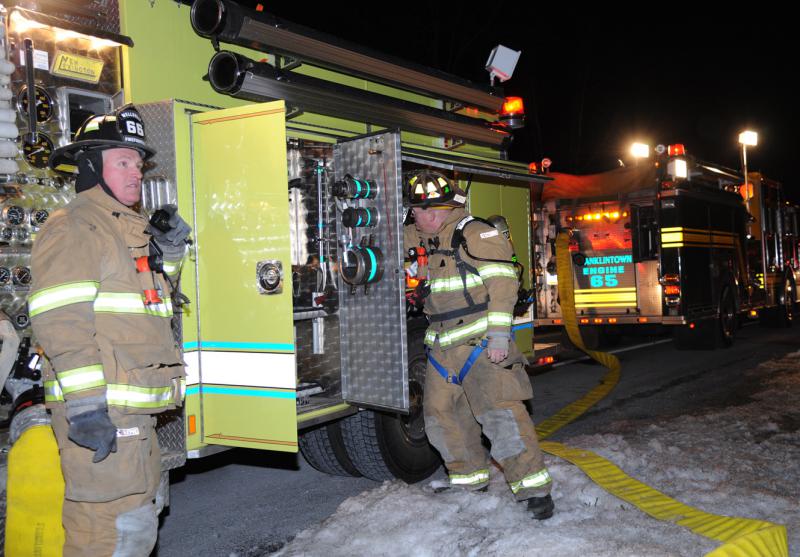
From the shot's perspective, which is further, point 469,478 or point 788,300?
point 788,300

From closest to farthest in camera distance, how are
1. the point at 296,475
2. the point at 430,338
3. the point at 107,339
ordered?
the point at 107,339, the point at 430,338, the point at 296,475

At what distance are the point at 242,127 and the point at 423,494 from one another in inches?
93.6

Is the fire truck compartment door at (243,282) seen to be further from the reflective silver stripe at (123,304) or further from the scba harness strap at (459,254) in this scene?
the scba harness strap at (459,254)

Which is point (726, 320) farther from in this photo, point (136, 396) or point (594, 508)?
point (136, 396)

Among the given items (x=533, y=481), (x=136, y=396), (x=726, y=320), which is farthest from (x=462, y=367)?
(x=726, y=320)

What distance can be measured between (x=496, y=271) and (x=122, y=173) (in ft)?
7.31

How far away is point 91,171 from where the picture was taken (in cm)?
307

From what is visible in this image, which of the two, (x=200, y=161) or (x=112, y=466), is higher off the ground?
(x=200, y=161)

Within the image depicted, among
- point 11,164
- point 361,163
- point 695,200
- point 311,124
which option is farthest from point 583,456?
point 695,200

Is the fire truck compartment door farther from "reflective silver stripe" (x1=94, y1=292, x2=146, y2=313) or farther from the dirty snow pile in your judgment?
"reflective silver stripe" (x1=94, y1=292, x2=146, y2=313)

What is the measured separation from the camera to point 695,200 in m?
11.5

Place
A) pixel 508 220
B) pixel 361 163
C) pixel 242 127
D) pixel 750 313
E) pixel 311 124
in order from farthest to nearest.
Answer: pixel 750 313
pixel 508 220
pixel 311 124
pixel 361 163
pixel 242 127

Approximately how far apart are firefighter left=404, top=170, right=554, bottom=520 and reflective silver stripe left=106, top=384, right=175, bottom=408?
6.60ft

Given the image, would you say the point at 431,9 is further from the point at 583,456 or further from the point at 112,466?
the point at 112,466
